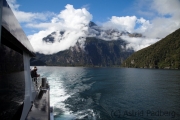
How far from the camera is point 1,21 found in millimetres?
3016

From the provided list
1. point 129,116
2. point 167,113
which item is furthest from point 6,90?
point 167,113

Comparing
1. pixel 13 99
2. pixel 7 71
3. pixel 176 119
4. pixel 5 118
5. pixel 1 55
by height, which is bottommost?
pixel 176 119

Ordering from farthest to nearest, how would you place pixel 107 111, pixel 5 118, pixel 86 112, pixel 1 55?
pixel 107 111 → pixel 86 112 → pixel 5 118 → pixel 1 55

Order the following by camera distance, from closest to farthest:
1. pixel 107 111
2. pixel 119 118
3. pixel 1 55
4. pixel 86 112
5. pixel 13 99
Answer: pixel 1 55, pixel 13 99, pixel 119 118, pixel 86 112, pixel 107 111

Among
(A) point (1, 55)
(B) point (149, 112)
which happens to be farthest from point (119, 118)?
(A) point (1, 55)

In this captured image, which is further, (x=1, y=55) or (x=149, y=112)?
(x=149, y=112)

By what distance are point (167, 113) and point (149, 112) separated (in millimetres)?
2531

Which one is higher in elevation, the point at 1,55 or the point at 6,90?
the point at 1,55

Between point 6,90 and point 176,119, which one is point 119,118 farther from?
point 6,90

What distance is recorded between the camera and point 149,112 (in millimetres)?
20172

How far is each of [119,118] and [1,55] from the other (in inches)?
640

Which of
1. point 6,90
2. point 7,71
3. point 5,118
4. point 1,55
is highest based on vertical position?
point 1,55

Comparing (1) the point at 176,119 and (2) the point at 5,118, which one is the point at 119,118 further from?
(2) the point at 5,118

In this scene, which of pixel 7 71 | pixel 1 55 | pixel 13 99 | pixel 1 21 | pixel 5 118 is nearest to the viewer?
pixel 1 21
